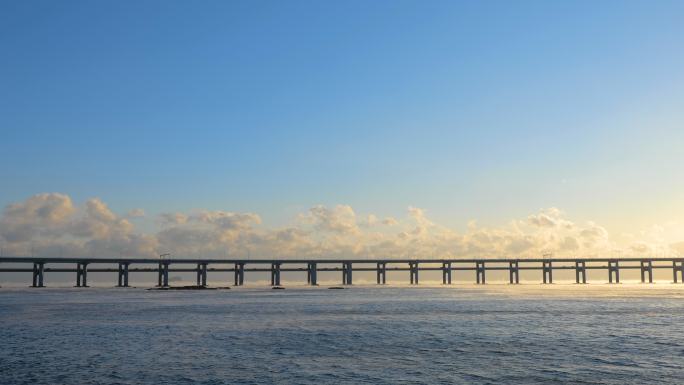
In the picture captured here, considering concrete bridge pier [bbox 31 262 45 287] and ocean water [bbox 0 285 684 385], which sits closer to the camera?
ocean water [bbox 0 285 684 385]

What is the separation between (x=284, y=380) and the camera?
850 inches

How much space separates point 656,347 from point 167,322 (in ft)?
115

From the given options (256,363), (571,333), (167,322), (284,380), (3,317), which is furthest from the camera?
(3,317)

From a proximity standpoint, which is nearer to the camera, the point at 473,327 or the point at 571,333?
the point at 571,333

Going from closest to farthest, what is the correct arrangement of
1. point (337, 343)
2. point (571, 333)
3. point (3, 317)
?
point (337, 343)
point (571, 333)
point (3, 317)

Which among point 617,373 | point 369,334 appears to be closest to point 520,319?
point 369,334

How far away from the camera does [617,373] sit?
22.4 m

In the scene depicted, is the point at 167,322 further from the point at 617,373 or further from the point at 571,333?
the point at 617,373

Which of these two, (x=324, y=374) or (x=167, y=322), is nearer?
(x=324, y=374)

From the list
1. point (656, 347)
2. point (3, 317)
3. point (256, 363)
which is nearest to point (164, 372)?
point (256, 363)

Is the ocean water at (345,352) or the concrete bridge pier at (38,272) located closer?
the ocean water at (345,352)

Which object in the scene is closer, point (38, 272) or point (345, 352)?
point (345, 352)

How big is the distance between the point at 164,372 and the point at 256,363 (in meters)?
3.89

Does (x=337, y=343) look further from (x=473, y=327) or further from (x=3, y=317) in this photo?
(x=3, y=317)
